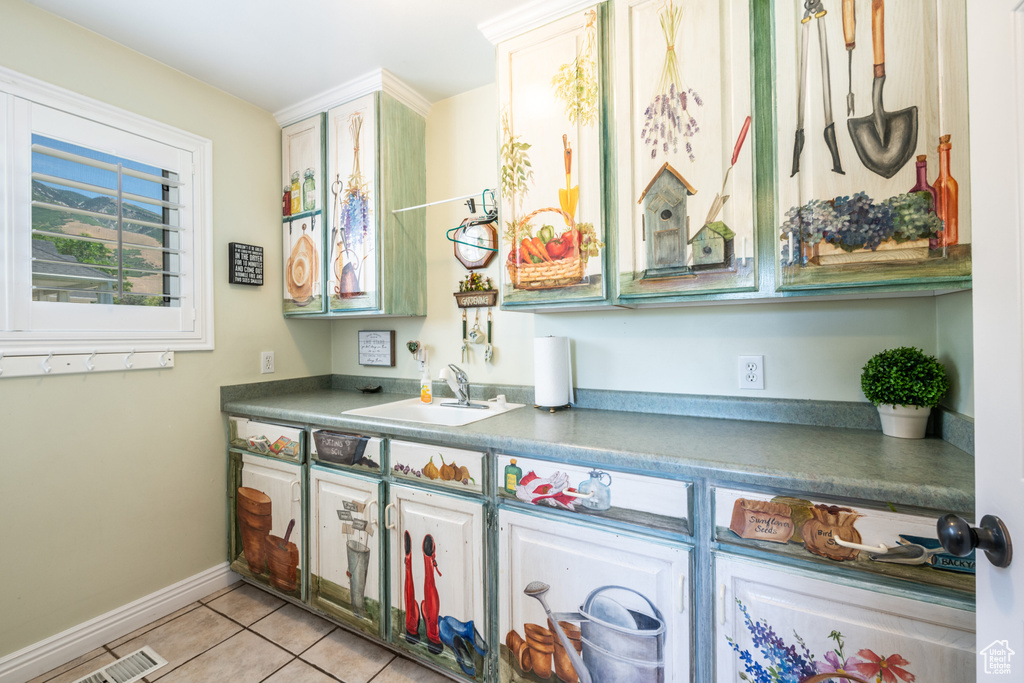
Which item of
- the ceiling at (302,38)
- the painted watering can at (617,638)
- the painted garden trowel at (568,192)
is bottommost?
the painted watering can at (617,638)

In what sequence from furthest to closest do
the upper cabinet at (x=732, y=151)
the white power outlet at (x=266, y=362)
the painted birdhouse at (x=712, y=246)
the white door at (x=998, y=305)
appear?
the white power outlet at (x=266, y=362)
the painted birdhouse at (x=712, y=246)
the upper cabinet at (x=732, y=151)
the white door at (x=998, y=305)

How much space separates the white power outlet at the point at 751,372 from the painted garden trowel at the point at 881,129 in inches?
26.6

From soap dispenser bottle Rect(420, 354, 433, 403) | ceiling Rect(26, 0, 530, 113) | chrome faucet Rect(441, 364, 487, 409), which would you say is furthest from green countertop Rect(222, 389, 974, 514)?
ceiling Rect(26, 0, 530, 113)

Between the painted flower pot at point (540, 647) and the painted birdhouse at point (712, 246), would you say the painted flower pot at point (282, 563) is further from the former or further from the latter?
the painted birdhouse at point (712, 246)

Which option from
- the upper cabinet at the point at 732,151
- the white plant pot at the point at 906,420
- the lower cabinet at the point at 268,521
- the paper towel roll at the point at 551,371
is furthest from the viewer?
the lower cabinet at the point at 268,521

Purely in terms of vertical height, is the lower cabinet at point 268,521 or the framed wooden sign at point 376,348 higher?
the framed wooden sign at point 376,348

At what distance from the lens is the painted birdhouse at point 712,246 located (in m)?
1.38

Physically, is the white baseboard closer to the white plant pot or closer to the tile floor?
the tile floor

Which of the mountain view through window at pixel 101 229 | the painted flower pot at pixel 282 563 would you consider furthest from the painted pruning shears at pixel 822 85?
the mountain view through window at pixel 101 229

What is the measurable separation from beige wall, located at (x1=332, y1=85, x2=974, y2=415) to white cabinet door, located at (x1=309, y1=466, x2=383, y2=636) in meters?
0.79

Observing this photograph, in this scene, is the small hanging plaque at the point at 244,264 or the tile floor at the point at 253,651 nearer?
the tile floor at the point at 253,651

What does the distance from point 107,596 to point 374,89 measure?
2558mm

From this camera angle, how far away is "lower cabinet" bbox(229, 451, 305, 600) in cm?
197

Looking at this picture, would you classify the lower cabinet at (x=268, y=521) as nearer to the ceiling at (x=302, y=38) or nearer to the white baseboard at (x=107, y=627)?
the white baseboard at (x=107, y=627)
